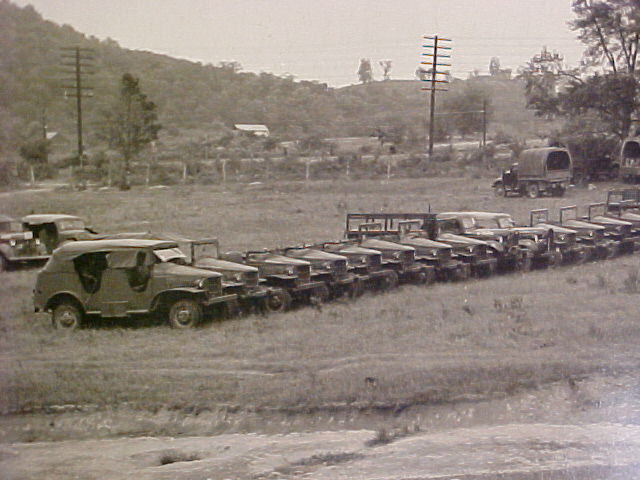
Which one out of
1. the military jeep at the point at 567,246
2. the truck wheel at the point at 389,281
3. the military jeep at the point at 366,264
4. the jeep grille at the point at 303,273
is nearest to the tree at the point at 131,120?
the jeep grille at the point at 303,273

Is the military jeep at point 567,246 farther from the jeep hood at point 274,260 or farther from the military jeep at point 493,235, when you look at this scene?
the jeep hood at point 274,260

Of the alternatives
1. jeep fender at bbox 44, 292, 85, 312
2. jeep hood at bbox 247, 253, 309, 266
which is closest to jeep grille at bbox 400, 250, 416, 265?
jeep hood at bbox 247, 253, 309, 266

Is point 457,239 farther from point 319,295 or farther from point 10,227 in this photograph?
point 10,227

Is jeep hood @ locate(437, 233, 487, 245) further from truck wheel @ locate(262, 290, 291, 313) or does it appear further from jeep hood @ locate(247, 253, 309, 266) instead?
truck wheel @ locate(262, 290, 291, 313)

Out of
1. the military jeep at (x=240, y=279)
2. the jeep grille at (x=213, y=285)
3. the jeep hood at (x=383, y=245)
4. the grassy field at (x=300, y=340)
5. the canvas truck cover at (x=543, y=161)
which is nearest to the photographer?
the grassy field at (x=300, y=340)

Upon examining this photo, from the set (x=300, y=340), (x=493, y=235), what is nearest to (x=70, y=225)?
(x=300, y=340)
